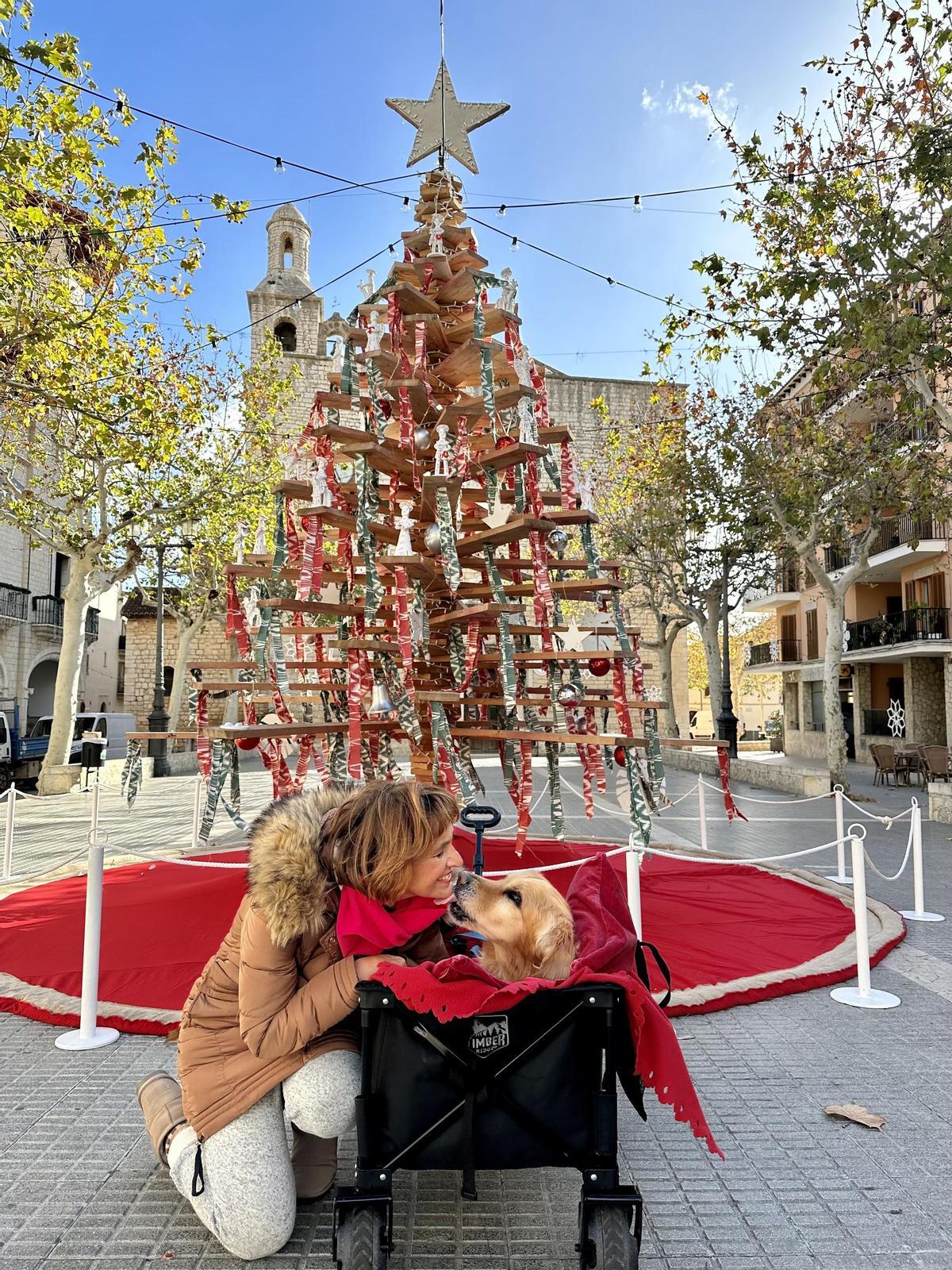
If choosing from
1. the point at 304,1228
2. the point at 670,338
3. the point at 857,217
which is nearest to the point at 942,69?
the point at 857,217

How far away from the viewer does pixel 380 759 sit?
5246 mm

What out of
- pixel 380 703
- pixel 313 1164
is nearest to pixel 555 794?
pixel 380 703

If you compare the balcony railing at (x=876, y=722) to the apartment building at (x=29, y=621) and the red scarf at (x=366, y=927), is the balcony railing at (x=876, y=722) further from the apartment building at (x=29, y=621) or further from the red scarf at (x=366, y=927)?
the red scarf at (x=366, y=927)

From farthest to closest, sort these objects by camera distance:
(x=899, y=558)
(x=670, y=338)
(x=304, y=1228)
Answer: (x=899, y=558) → (x=670, y=338) → (x=304, y=1228)

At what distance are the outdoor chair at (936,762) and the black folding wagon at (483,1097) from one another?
56.4ft

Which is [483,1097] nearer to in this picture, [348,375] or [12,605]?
[348,375]

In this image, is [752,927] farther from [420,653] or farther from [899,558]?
[899,558]

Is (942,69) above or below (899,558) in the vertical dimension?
above

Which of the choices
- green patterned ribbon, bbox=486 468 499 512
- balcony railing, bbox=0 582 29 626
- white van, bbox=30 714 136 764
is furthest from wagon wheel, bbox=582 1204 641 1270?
balcony railing, bbox=0 582 29 626

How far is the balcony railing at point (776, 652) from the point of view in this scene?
112 feet

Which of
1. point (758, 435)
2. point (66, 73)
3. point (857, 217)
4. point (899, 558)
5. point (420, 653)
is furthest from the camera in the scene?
point (899, 558)

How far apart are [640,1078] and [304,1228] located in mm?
1196

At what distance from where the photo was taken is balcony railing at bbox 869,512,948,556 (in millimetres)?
23547

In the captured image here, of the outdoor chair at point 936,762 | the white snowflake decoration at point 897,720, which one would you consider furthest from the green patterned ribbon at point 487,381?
the white snowflake decoration at point 897,720
